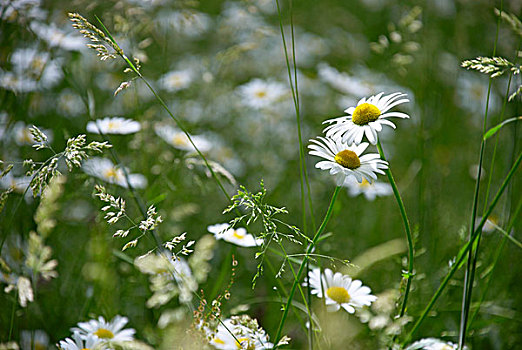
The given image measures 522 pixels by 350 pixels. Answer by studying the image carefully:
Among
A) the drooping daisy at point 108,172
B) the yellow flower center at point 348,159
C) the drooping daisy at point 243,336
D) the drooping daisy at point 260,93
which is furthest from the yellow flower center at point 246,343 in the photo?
the drooping daisy at point 260,93

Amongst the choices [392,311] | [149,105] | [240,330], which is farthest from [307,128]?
[240,330]

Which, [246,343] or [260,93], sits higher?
[246,343]

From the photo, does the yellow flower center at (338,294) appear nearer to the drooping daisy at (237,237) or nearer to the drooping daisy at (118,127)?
the drooping daisy at (237,237)

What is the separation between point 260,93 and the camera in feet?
5.67

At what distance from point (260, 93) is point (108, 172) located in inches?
30.7

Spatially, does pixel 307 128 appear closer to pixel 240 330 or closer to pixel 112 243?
pixel 112 243

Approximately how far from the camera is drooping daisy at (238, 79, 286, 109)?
1.69 m

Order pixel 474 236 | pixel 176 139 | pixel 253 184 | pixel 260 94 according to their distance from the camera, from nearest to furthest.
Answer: pixel 474 236, pixel 176 139, pixel 253 184, pixel 260 94

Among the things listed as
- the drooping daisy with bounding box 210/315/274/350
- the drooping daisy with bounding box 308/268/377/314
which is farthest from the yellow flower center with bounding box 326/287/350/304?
the drooping daisy with bounding box 210/315/274/350

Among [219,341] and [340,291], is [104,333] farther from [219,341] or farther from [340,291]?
[340,291]

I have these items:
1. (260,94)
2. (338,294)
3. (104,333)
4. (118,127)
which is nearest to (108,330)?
(104,333)

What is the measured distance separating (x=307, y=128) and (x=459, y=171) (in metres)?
0.53

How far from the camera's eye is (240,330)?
58cm

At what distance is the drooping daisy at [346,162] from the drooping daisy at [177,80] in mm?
1097
